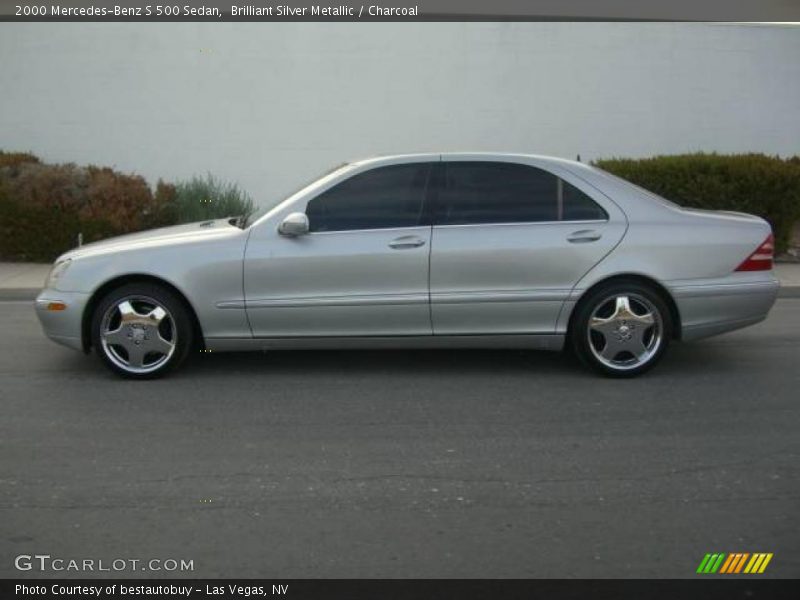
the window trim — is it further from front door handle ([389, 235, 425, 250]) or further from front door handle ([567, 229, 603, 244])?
front door handle ([567, 229, 603, 244])

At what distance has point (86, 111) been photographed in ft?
45.7

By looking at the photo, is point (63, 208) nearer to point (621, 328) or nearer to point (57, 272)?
point (57, 272)

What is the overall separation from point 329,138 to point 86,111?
128 inches

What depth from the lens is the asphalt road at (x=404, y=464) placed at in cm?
439

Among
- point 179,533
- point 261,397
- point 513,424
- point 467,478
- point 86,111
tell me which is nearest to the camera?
point 179,533

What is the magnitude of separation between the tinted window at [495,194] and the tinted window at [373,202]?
183 millimetres

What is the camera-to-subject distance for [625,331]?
7047mm

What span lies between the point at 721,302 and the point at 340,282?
259 centimetres

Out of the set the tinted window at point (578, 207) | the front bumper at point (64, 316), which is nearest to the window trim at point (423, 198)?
the tinted window at point (578, 207)

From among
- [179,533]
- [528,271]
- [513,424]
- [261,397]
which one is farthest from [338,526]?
[528,271]

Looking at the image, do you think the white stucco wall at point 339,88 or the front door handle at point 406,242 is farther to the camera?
the white stucco wall at point 339,88

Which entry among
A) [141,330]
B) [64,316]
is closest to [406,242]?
[141,330]

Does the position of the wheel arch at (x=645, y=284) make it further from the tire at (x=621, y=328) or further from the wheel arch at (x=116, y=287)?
the wheel arch at (x=116, y=287)

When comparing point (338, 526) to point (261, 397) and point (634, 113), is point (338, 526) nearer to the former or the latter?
point (261, 397)
